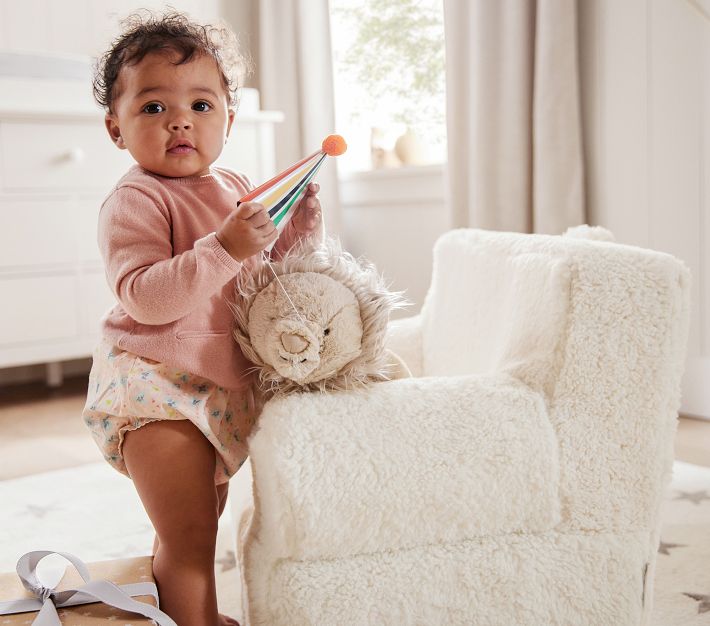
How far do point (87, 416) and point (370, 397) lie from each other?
37 centimetres

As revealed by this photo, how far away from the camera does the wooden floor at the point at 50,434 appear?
1966mm

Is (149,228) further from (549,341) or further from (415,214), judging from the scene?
(415,214)

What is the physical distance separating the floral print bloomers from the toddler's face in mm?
240

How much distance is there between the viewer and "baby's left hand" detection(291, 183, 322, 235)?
1.01 meters

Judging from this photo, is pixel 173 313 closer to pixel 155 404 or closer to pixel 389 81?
pixel 155 404

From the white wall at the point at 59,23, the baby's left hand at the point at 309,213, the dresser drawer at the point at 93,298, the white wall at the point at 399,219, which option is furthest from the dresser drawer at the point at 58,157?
the baby's left hand at the point at 309,213

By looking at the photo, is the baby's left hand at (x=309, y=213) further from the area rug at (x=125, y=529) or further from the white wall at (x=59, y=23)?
the white wall at (x=59, y=23)

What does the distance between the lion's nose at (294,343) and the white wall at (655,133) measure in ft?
5.00

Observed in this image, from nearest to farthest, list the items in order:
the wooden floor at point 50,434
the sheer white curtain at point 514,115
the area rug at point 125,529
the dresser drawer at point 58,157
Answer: the area rug at point 125,529 < the wooden floor at point 50,434 < the sheer white curtain at point 514,115 < the dresser drawer at point 58,157

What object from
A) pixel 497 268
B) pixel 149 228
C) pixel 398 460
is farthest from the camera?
pixel 497 268

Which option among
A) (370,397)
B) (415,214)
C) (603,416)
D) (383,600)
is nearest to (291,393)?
(370,397)

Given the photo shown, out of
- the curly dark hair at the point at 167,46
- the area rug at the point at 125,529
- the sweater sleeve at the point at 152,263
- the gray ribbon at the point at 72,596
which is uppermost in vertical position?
the curly dark hair at the point at 167,46

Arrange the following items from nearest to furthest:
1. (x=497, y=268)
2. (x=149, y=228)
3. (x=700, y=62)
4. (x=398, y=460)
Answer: (x=398, y=460), (x=149, y=228), (x=497, y=268), (x=700, y=62)

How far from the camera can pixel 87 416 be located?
0.97 meters
